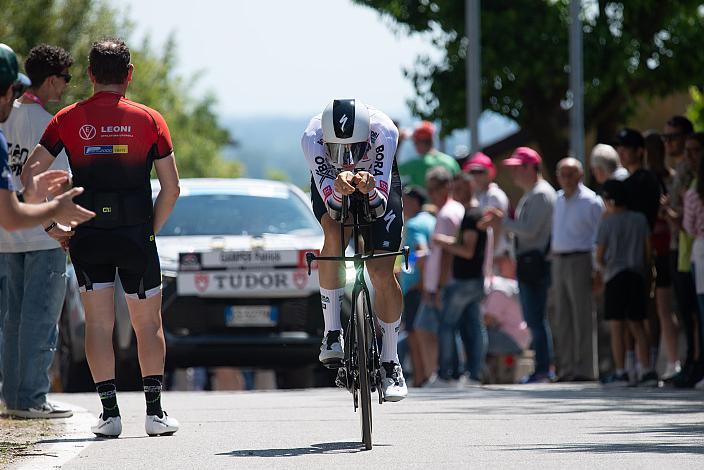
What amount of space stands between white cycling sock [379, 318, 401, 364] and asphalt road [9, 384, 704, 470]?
0.43 meters

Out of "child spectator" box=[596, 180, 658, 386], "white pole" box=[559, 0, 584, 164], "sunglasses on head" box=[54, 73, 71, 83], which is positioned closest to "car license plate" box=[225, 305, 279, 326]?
"child spectator" box=[596, 180, 658, 386]

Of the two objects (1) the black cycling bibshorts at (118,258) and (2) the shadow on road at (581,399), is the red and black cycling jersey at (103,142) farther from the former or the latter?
(2) the shadow on road at (581,399)

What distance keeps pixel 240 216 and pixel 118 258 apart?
542cm

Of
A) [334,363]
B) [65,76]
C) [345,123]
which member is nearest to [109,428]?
[334,363]

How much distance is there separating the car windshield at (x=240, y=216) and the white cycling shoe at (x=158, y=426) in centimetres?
490

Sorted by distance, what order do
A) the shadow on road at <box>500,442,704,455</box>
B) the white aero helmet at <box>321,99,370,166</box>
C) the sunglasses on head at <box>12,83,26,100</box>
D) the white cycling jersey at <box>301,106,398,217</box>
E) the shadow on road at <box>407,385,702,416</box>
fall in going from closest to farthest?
the shadow on road at <box>500,442,704,455</box>, the white aero helmet at <box>321,99,370,166</box>, the white cycling jersey at <box>301,106,398,217</box>, the sunglasses on head at <box>12,83,26,100</box>, the shadow on road at <box>407,385,702,416</box>

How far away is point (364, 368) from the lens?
362 inches

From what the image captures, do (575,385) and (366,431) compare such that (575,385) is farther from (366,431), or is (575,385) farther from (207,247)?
(366,431)

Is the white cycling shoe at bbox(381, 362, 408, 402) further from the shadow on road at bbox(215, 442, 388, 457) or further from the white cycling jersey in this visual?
the white cycling jersey

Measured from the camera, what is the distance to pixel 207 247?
14273 millimetres

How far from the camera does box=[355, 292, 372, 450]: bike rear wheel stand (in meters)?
9.03

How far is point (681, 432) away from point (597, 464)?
73.8 inches

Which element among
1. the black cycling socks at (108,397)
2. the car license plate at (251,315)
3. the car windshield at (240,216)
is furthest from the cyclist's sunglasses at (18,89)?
the car windshield at (240,216)

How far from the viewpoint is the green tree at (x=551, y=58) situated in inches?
1522
